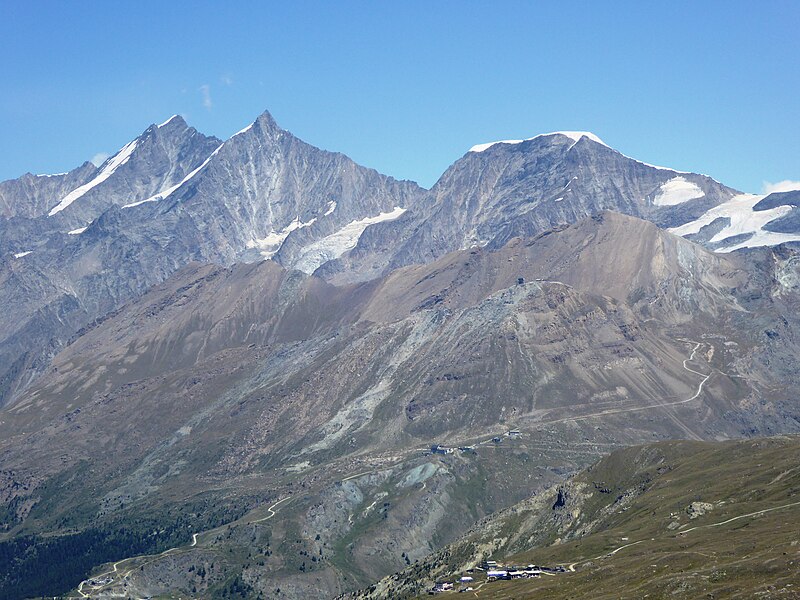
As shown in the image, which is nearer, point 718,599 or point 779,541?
point 718,599

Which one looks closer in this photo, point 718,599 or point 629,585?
point 718,599

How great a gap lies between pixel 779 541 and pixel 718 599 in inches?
1487

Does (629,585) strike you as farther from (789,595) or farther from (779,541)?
(789,595)

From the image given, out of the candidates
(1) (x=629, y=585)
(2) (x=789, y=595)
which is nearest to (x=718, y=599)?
(2) (x=789, y=595)

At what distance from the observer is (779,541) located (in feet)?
654

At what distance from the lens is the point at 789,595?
158000 mm

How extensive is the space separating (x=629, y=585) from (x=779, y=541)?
2902 centimetres

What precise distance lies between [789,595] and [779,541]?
43272mm

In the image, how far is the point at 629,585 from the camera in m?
198

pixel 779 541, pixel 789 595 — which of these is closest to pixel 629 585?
pixel 779 541

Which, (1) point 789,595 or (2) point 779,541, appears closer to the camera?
(1) point 789,595

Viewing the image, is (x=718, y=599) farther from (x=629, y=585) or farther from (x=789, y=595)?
(x=629, y=585)

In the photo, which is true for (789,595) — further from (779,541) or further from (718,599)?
(779,541)

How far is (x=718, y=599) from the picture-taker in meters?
168
